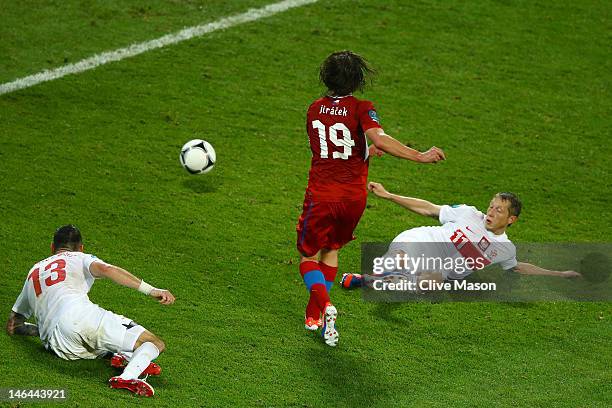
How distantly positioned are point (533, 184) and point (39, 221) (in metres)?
4.91

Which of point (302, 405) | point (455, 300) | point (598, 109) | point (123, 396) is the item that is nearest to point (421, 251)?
point (455, 300)

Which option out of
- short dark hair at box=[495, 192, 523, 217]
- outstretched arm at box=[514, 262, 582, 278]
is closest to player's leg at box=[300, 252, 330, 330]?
short dark hair at box=[495, 192, 523, 217]

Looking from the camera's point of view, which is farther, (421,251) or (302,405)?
(421,251)

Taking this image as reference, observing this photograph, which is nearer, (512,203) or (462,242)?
(512,203)

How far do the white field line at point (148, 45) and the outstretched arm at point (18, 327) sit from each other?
183 inches

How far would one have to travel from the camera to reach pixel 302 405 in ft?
21.7

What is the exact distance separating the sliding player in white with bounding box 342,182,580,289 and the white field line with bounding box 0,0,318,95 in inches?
191

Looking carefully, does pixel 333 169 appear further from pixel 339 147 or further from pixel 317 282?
pixel 317 282

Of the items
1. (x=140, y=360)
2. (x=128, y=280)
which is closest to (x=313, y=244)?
(x=128, y=280)

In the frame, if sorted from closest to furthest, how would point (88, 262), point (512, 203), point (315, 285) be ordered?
point (88, 262), point (315, 285), point (512, 203)

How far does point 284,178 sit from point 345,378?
3431 millimetres

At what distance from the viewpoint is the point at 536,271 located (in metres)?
8.26

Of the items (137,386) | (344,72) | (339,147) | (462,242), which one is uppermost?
(344,72)

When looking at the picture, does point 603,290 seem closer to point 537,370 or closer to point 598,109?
point 537,370
